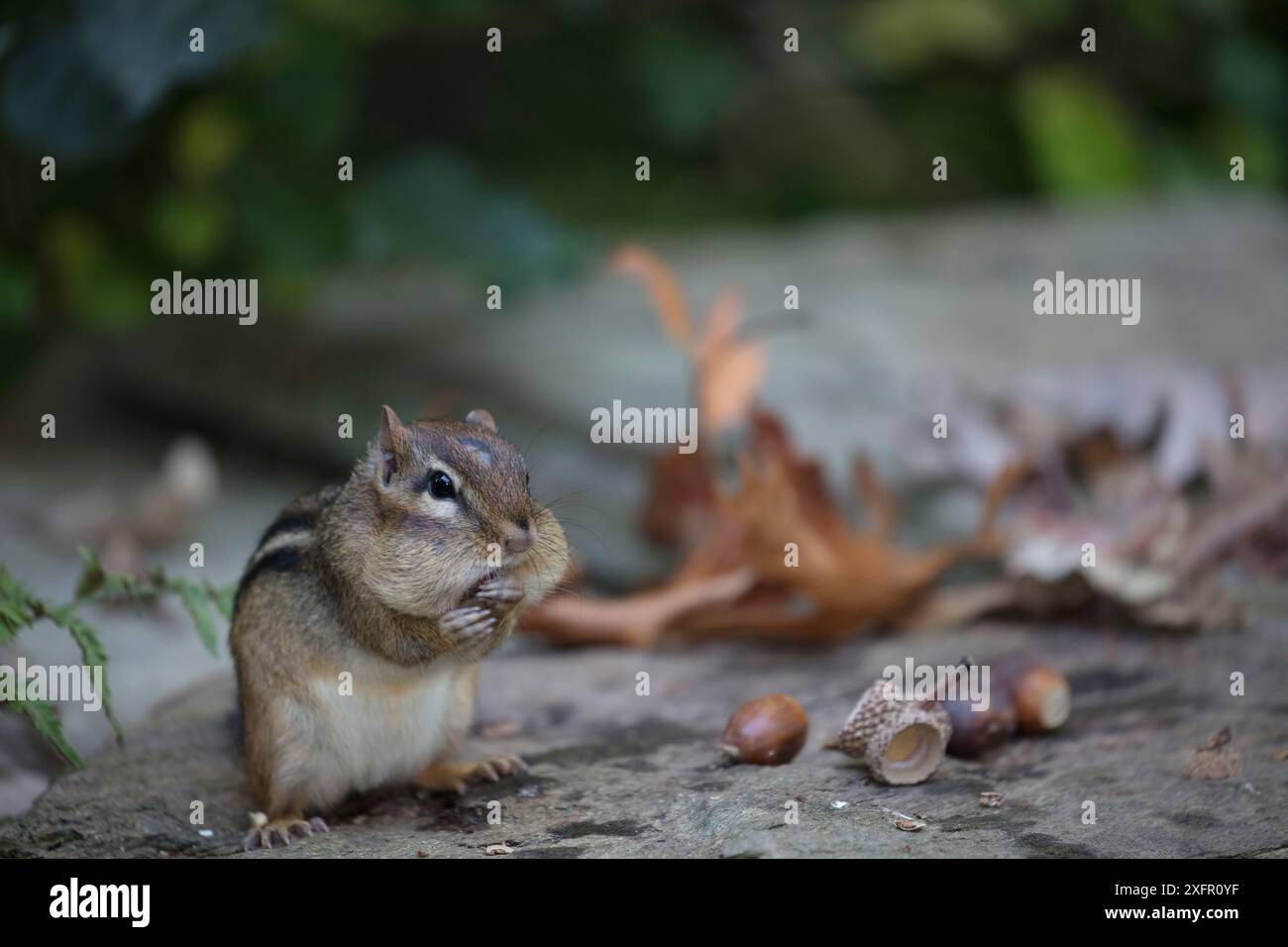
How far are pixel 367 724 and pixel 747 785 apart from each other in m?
0.99

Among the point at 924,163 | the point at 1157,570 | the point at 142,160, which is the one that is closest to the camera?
the point at 1157,570

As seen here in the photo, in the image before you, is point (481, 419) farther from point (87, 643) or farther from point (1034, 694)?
point (1034, 694)

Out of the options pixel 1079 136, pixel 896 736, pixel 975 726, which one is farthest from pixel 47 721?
pixel 1079 136

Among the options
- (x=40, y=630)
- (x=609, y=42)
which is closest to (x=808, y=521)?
(x=40, y=630)

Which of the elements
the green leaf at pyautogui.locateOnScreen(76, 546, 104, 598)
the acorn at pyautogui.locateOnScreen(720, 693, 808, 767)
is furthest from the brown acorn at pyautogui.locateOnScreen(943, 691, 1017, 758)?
the green leaf at pyautogui.locateOnScreen(76, 546, 104, 598)

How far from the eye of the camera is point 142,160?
7258 millimetres

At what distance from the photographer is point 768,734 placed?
3746 mm

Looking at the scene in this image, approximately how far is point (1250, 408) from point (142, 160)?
17.7 ft

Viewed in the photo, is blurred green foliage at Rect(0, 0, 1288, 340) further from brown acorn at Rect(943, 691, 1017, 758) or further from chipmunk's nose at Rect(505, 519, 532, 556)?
brown acorn at Rect(943, 691, 1017, 758)

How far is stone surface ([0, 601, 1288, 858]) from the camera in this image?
3.29 meters

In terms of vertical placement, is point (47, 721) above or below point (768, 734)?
above

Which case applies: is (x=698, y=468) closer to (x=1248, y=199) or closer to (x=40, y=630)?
(x=40, y=630)

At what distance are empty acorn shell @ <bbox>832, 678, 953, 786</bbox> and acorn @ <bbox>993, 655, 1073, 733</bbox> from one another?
0.33 m

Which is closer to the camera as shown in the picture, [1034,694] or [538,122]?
[1034,694]
